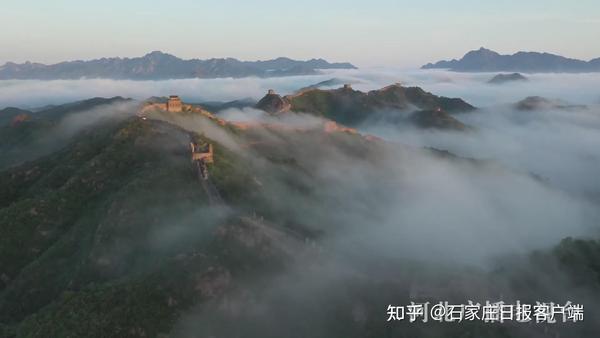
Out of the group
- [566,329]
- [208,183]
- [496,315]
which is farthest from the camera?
[208,183]

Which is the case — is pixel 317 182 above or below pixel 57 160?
below

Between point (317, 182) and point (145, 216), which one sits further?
point (317, 182)

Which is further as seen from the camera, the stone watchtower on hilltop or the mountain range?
the stone watchtower on hilltop

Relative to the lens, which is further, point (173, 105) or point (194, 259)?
point (173, 105)

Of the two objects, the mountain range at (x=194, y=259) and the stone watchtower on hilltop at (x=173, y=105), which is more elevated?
the stone watchtower on hilltop at (x=173, y=105)

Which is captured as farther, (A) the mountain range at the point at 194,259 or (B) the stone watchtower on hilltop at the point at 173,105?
(B) the stone watchtower on hilltop at the point at 173,105

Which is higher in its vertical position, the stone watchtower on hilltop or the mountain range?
the stone watchtower on hilltop

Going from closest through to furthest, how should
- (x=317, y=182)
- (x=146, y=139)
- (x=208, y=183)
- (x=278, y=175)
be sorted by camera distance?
(x=208, y=183) < (x=146, y=139) < (x=278, y=175) < (x=317, y=182)

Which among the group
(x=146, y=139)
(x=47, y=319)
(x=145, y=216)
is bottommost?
(x=47, y=319)

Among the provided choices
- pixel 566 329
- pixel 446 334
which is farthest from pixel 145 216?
pixel 566 329

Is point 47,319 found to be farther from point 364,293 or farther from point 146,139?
point 146,139

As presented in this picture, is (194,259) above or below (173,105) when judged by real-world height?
below
